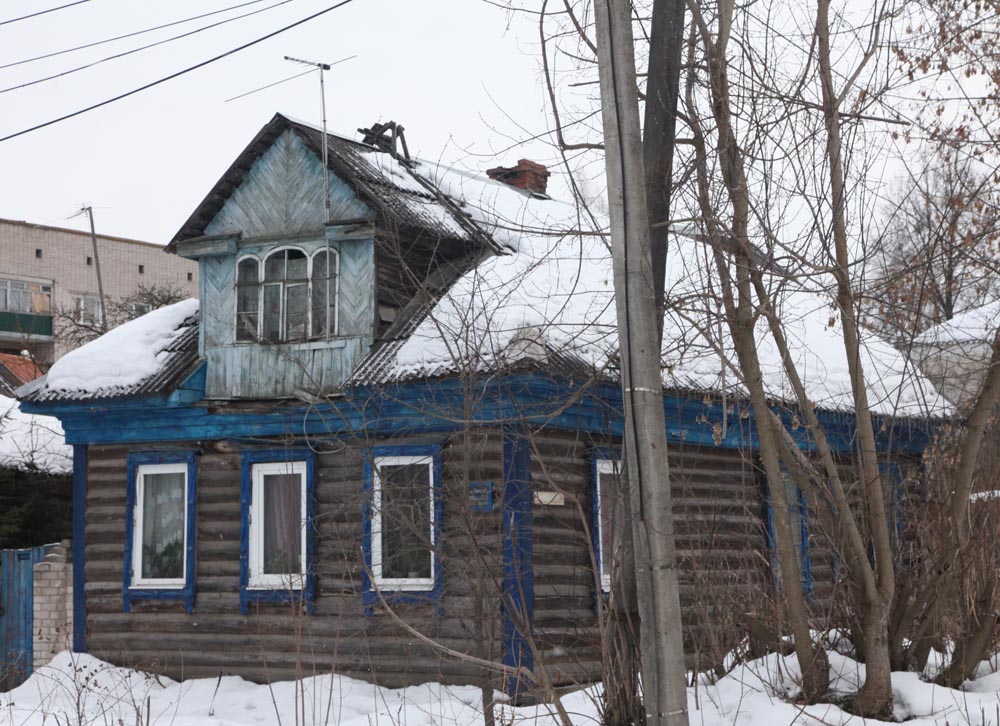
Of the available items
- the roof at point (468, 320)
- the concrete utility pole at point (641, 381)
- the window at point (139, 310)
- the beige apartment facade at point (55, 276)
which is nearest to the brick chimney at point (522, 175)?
the roof at point (468, 320)

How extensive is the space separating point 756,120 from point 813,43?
0.74 metres

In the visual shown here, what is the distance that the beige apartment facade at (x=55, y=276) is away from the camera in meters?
45.1

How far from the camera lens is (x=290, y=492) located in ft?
43.2

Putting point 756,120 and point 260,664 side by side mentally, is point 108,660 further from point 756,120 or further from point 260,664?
point 756,120

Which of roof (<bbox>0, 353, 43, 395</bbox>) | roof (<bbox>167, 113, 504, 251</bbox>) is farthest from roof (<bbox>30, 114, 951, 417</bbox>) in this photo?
roof (<bbox>0, 353, 43, 395</bbox>)

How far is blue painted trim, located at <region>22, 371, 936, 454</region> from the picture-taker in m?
11.2

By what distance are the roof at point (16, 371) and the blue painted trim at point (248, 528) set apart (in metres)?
18.7

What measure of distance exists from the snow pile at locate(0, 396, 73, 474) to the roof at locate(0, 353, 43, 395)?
11336 mm

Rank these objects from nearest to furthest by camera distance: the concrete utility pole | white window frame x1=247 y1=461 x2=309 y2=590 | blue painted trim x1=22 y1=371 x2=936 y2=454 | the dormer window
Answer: the concrete utility pole → blue painted trim x1=22 y1=371 x2=936 y2=454 → white window frame x1=247 y1=461 x2=309 y2=590 → the dormer window

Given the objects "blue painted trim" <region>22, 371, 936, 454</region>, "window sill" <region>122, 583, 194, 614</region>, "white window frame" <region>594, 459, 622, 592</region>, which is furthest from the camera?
"window sill" <region>122, 583, 194, 614</region>

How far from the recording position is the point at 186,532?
1345 centimetres

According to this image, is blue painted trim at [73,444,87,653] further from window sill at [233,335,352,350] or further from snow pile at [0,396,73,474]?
snow pile at [0,396,73,474]

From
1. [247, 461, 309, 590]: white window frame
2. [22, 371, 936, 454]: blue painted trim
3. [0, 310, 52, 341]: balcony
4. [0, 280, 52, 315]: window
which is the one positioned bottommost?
[247, 461, 309, 590]: white window frame

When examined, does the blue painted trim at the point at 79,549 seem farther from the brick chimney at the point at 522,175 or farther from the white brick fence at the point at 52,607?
the brick chimney at the point at 522,175
